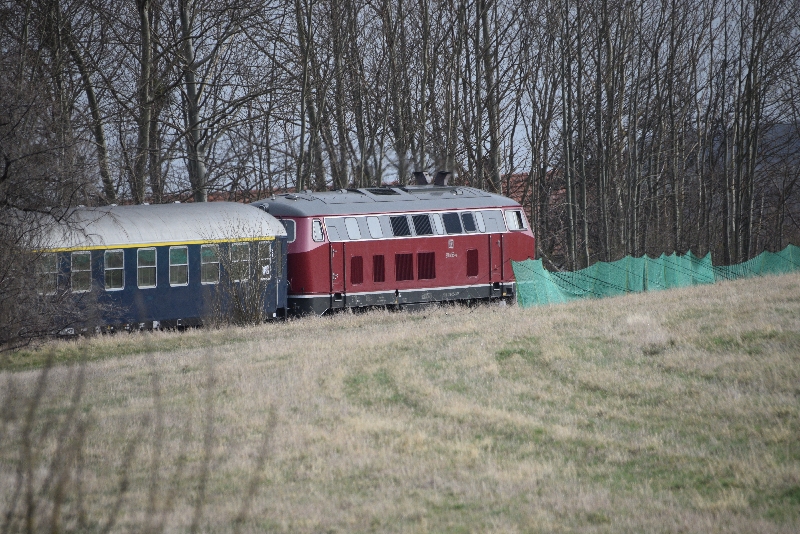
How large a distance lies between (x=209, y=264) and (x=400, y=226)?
5.70 m

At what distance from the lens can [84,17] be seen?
3247 cm

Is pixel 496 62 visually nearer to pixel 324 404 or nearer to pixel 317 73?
pixel 317 73

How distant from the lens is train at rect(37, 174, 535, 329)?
75.8 feet

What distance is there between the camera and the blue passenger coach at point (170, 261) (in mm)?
22594

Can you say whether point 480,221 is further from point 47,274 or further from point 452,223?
point 47,274

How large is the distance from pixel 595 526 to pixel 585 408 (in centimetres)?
489

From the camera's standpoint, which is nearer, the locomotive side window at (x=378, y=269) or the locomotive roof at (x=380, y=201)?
the locomotive roof at (x=380, y=201)

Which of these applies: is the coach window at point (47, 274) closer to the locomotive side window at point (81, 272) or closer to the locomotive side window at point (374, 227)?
the locomotive side window at point (81, 272)

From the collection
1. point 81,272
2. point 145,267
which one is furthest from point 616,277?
point 81,272

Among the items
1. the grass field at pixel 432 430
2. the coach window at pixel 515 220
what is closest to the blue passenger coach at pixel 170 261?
the grass field at pixel 432 430

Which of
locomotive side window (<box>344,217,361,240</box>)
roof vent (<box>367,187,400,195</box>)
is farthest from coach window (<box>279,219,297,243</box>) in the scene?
roof vent (<box>367,187,400,195</box>)

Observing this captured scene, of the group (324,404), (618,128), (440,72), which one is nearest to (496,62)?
(440,72)

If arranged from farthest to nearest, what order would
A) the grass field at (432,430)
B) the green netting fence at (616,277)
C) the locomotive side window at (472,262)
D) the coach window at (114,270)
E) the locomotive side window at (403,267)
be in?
the locomotive side window at (472,262)
the locomotive side window at (403,267)
the green netting fence at (616,277)
the coach window at (114,270)
the grass field at (432,430)

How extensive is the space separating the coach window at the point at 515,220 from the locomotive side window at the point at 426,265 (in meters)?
3.06
